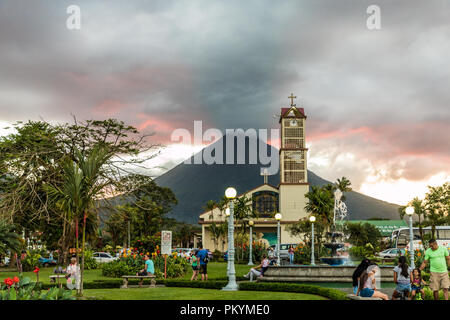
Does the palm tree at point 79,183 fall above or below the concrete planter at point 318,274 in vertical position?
above

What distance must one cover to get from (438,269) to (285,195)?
58340 mm

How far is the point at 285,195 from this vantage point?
228 feet

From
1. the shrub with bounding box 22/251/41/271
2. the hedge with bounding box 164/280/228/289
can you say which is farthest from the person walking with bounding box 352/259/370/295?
the shrub with bounding box 22/251/41/271

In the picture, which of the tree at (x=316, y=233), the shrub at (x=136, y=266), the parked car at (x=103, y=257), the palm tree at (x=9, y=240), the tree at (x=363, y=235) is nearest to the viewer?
the palm tree at (x=9, y=240)

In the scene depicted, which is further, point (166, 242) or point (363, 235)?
point (363, 235)

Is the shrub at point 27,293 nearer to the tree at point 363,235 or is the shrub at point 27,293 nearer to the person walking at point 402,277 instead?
the person walking at point 402,277

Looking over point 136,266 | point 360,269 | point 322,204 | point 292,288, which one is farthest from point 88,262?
point 322,204

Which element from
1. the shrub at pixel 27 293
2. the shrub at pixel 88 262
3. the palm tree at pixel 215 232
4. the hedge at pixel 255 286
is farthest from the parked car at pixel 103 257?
the shrub at pixel 27 293

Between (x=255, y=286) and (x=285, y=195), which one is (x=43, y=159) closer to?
(x=255, y=286)

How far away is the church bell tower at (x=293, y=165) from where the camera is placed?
2717 inches

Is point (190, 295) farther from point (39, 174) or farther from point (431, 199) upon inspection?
point (431, 199)

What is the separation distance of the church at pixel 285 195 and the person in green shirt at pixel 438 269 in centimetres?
5467

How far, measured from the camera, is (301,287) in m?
15.1

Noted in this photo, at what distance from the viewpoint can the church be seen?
67.8 metres
